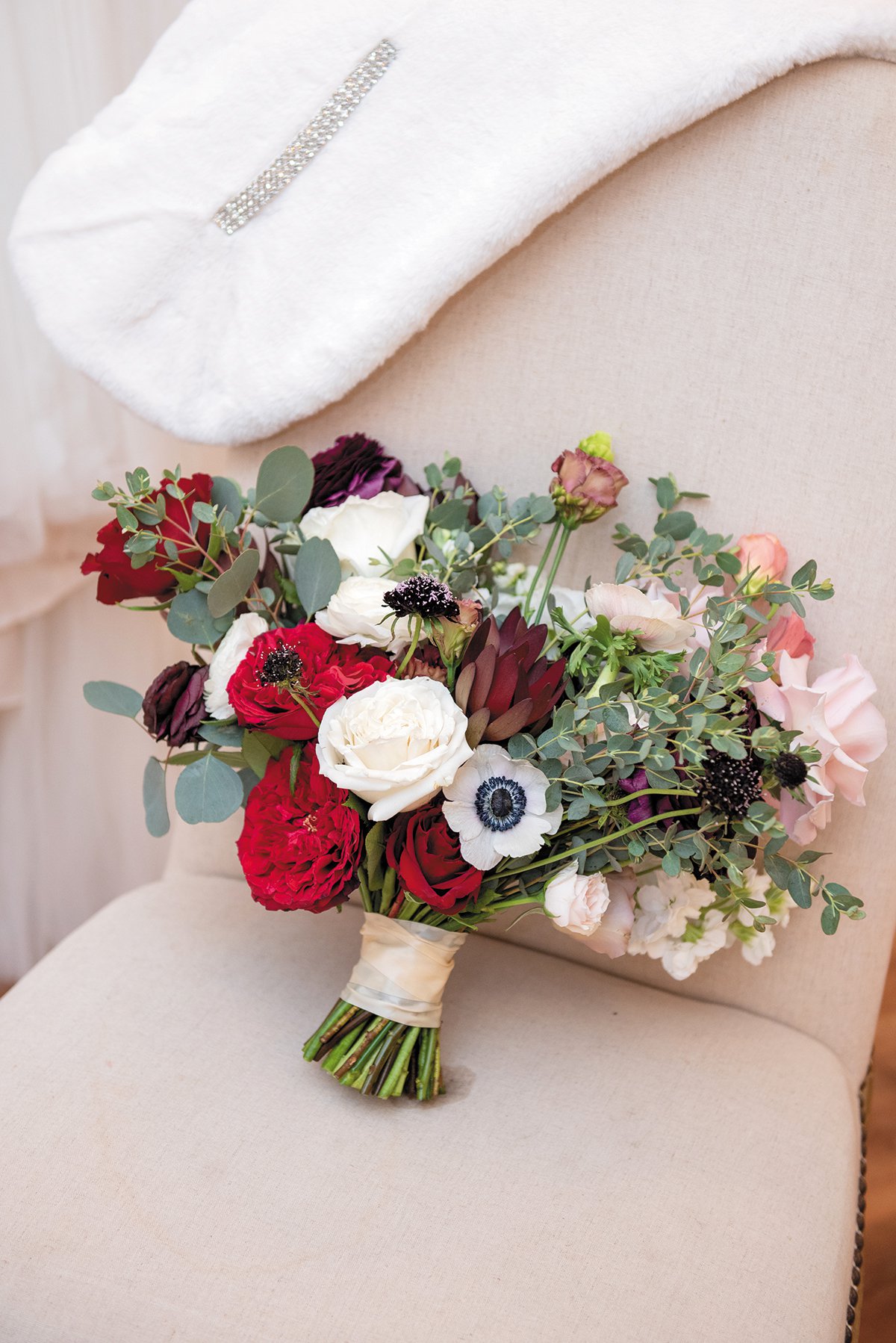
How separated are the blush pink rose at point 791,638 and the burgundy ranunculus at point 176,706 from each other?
1.24 feet

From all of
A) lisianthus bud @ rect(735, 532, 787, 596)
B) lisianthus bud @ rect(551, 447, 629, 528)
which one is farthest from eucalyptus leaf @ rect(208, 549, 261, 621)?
lisianthus bud @ rect(735, 532, 787, 596)

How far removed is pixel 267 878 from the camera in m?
0.57

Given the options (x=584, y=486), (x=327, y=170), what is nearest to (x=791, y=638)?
(x=584, y=486)

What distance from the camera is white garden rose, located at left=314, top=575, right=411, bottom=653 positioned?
0.59m

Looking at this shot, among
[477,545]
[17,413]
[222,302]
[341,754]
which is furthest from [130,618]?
[341,754]

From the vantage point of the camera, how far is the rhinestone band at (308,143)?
71 cm

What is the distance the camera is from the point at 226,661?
24.1 inches

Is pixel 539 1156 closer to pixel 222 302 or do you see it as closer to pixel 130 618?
pixel 222 302

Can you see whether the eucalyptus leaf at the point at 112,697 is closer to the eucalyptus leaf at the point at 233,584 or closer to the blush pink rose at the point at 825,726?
the eucalyptus leaf at the point at 233,584

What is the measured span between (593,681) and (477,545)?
0.17 metres

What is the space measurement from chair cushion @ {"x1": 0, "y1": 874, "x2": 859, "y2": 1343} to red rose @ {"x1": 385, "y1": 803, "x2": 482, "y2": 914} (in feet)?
0.61

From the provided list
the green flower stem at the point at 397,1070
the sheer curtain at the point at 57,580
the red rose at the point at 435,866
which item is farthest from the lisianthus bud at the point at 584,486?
the sheer curtain at the point at 57,580

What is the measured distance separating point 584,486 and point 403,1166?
45 centimetres

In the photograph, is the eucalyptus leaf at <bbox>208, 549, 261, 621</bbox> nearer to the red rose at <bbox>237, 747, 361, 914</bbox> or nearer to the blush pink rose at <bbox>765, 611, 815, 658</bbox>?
the red rose at <bbox>237, 747, 361, 914</bbox>
